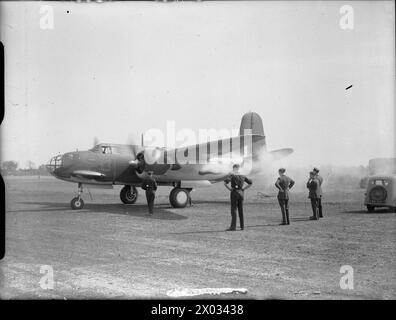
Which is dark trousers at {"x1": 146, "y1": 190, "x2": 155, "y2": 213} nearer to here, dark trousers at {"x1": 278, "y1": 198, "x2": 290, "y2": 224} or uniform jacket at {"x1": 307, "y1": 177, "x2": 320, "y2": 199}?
dark trousers at {"x1": 278, "y1": 198, "x2": 290, "y2": 224}

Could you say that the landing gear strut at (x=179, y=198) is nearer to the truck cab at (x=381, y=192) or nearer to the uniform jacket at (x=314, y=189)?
the uniform jacket at (x=314, y=189)

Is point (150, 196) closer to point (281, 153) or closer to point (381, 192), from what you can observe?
point (381, 192)

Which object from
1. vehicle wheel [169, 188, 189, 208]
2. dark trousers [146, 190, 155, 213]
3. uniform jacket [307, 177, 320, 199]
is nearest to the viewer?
uniform jacket [307, 177, 320, 199]

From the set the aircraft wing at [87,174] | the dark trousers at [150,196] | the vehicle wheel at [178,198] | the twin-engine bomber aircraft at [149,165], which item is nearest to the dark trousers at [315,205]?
the twin-engine bomber aircraft at [149,165]

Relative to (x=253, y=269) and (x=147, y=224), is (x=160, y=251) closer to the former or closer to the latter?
(x=253, y=269)

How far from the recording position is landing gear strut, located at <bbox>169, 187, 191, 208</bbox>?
60.3 ft

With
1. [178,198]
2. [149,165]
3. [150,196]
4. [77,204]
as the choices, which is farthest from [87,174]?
[178,198]

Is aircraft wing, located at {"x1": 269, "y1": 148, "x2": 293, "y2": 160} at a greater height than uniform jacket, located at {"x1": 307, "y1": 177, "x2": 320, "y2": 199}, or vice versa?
aircraft wing, located at {"x1": 269, "y1": 148, "x2": 293, "y2": 160}

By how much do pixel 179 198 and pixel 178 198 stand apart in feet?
0.17

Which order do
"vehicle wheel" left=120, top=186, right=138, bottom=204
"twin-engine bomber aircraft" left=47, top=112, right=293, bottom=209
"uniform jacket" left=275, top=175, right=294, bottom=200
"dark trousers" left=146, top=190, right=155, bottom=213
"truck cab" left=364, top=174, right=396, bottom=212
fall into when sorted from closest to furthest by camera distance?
1. "uniform jacket" left=275, top=175, right=294, bottom=200
2. "dark trousers" left=146, top=190, right=155, bottom=213
3. "truck cab" left=364, top=174, right=396, bottom=212
4. "twin-engine bomber aircraft" left=47, top=112, right=293, bottom=209
5. "vehicle wheel" left=120, top=186, right=138, bottom=204

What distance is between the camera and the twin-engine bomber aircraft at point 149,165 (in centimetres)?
1758

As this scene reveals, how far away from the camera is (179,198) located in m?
18.5

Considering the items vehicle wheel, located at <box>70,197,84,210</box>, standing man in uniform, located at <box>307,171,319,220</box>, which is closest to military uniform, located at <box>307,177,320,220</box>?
standing man in uniform, located at <box>307,171,319,220</box>

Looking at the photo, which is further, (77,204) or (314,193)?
(77,204)
